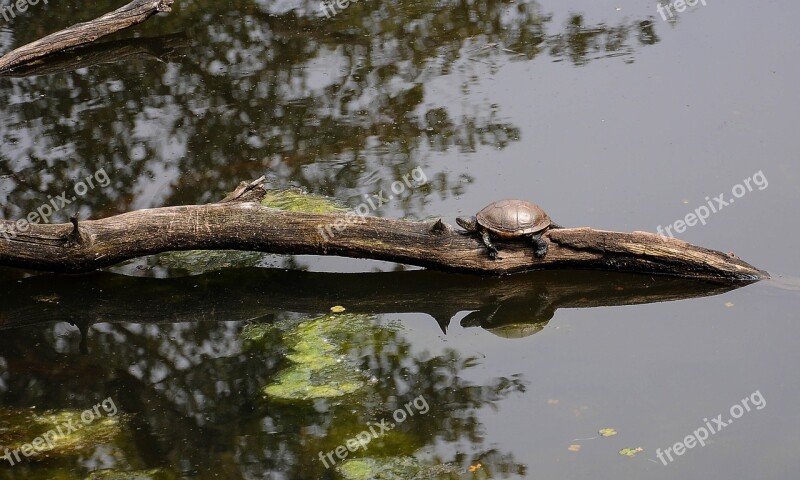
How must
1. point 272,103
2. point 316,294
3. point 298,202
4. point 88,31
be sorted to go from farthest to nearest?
1. point 88,31
2. point 272,103
3. point 298,202
4. point 316,294

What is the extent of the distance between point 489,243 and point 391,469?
2374 mm

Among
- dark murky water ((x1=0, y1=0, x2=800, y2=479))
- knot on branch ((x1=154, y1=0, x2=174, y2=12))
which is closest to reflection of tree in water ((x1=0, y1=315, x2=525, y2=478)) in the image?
dark murky water ((x1=0, y1=0, x2=800, y2=479))

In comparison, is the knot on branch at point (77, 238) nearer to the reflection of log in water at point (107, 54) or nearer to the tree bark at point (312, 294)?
the tree bark at point (312, 294)

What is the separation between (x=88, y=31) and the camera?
1377 centimetres

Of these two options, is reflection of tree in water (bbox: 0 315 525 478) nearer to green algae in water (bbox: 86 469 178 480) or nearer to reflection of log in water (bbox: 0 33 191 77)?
green algae in water (bbox: 86 469 178 480)

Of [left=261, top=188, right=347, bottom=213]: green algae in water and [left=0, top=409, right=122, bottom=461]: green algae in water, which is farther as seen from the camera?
[left=261, top=188, right=347, bottom=213]: green algae in water

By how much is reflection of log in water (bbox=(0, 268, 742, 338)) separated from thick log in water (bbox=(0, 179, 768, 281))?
0.15m

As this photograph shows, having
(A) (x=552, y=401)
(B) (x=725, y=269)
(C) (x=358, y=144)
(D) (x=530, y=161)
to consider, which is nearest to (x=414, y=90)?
(C) (x=358, y=144)

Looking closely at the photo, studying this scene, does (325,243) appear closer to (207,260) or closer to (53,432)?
(207,260)

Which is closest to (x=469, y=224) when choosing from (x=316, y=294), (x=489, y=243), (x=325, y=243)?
(x=489, y=243)

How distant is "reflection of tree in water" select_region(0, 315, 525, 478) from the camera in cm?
681

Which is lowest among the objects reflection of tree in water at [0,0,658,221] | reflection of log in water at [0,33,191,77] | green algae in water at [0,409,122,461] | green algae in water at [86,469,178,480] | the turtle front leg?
green algae in water at [86,469,178,480]

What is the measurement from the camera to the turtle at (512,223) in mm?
8102

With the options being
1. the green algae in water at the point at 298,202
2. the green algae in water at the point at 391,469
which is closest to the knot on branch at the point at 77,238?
the green algae in water at the point at 298,202
